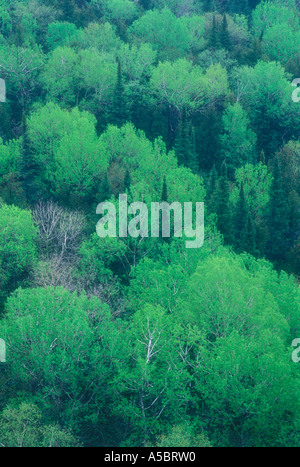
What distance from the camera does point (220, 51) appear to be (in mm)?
91438

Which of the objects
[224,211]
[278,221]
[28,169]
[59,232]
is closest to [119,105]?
[28,169]

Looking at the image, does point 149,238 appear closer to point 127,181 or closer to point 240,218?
point 127,181

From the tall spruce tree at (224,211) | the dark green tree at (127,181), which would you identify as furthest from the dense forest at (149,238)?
the dark green tree at (127,181)

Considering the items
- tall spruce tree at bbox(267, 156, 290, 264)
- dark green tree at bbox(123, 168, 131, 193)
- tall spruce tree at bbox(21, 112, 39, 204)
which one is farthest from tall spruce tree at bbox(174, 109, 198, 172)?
tall spruce tree at bbox(21, 112, 39, 204)

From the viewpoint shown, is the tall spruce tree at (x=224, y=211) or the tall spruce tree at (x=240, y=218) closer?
the tall spruce tree at (x=240, y=218)

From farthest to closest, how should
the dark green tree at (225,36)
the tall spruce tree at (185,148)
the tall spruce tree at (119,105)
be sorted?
the dark green tree at (225,36) → the tall spruce tree at (119,105) → the tall spruce tree at (185,148)

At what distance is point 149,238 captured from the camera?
57.1m

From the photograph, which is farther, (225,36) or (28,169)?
(225,36)

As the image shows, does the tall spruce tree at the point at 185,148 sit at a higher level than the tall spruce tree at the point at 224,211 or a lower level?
higher

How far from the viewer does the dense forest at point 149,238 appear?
39781 mm

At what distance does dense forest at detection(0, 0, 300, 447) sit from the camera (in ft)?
131

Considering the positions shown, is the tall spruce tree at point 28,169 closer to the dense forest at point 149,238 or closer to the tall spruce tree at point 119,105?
the dense forest at point 149,238

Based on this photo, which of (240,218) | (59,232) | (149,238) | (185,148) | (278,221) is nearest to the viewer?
Result: (59,232)
